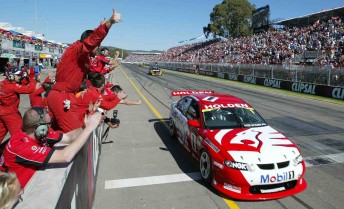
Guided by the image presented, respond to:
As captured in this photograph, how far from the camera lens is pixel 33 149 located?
2.86 m

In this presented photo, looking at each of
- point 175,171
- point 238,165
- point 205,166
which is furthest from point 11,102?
point 238,165

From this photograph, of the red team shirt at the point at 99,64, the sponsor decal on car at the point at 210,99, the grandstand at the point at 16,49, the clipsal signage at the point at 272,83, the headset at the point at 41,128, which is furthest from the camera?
the grandstand at the point at 16,49

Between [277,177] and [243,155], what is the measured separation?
1.97 ft

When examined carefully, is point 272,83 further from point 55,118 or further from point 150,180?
point 55,118

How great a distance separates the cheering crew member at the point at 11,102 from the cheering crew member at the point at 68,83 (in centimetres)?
201

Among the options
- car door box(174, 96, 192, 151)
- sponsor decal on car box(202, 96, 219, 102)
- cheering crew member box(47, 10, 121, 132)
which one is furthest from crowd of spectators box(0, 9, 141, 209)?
sponsor decal on car box(202, 96, 219, 102)

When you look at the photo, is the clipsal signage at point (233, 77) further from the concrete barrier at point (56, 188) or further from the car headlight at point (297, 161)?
the concrete barrier at point (56, 188)

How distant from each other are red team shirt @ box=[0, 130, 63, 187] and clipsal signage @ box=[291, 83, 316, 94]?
819 inches

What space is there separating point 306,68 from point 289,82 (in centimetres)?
204

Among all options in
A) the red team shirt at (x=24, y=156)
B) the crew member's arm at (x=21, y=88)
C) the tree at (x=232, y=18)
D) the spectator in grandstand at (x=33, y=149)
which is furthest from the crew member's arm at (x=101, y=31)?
the tree at (x=232, y=18)

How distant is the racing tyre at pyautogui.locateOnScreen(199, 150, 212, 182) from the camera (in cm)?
523

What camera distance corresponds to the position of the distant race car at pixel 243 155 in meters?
4.69

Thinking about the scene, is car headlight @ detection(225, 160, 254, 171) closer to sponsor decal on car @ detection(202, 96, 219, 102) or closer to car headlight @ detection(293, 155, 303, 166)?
car headlight @ detection(293, 155, 303, 166)

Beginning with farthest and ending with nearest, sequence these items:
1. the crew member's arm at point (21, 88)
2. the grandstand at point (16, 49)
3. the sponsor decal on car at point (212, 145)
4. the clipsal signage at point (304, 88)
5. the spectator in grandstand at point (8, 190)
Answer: the grandstand at point (16, 49) < the clipsal signage at point (304, 88) < the crew member's arm at point (21, 88) < the sponsor decal on car at point (212, 145) < the spectator in grandstand at point (8, 190)
